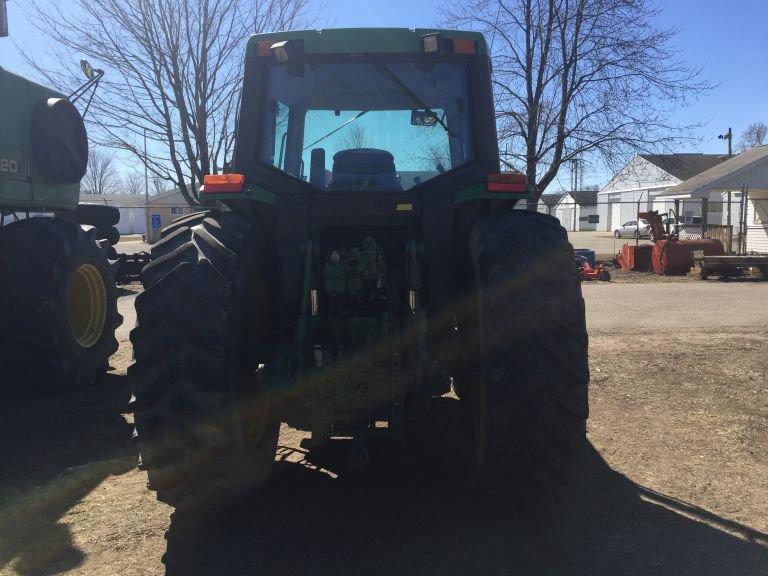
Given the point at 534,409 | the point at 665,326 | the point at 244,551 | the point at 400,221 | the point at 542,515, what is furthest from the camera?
the point at 665,326

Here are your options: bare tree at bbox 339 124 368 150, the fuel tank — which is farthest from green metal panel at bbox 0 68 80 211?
the fuel tank

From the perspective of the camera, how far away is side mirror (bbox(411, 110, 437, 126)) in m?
4.02

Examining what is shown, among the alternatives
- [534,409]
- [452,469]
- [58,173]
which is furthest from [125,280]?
[534,409]

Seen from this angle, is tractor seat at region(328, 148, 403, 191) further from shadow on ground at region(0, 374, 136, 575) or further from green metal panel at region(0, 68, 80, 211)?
green metal panel at region(0, 68, 80, 211)

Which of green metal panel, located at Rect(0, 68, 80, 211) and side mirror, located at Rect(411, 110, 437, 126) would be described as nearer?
side mirror, located at Rect(411, 110, 437, 126)

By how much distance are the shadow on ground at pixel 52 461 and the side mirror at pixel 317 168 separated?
2.25 meters

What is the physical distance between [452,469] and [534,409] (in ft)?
4.79

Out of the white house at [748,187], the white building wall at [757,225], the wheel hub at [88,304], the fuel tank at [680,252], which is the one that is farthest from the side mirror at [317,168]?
the white building wall at [757,225]

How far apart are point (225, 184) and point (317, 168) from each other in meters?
0.73

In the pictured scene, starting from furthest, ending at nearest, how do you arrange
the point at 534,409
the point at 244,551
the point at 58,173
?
1. the point at 58,173
2. the point at 244,551
3. the point at 534,409

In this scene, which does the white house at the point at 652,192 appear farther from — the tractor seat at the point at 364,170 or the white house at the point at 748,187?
the tractor seat at the point at 364,170

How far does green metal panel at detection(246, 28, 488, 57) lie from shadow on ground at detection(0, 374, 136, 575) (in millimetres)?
2866

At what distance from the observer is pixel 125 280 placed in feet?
49.6

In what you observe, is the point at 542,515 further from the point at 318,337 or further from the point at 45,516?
the point at 45,516
